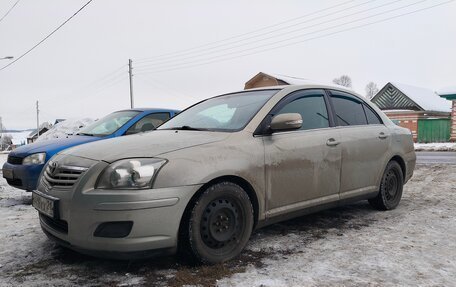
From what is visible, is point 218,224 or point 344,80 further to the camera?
point 344,80

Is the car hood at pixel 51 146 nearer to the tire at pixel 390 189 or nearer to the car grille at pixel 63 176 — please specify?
the car grille at pixel 63 176

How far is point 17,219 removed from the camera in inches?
185

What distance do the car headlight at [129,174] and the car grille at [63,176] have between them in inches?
8.7

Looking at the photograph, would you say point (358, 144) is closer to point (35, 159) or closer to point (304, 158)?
point (304, 158)

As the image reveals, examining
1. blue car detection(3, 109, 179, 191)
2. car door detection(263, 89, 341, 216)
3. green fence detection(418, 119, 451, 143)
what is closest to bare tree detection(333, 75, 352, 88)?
green fence detection(418, 119, 451, 143)

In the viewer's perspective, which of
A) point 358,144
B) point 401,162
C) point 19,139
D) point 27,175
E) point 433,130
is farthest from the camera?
point 19,139

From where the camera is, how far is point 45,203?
3.03m

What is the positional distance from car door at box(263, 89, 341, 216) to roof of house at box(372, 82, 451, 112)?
111 ft

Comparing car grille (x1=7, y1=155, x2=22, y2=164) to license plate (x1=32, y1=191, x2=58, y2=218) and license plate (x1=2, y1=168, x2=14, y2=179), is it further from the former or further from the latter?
license plate (x1=32, y1=191, x2=58, y2=218)

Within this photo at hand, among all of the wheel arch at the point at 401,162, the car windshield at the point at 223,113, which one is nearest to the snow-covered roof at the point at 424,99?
the wheel arch at the point at 401,162

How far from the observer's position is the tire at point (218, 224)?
288cm

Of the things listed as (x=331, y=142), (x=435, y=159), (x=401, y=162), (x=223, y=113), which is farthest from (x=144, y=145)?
(x=435, y=159)

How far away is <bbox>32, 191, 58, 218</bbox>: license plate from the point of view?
2893mm

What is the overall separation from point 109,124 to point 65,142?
0.96m
